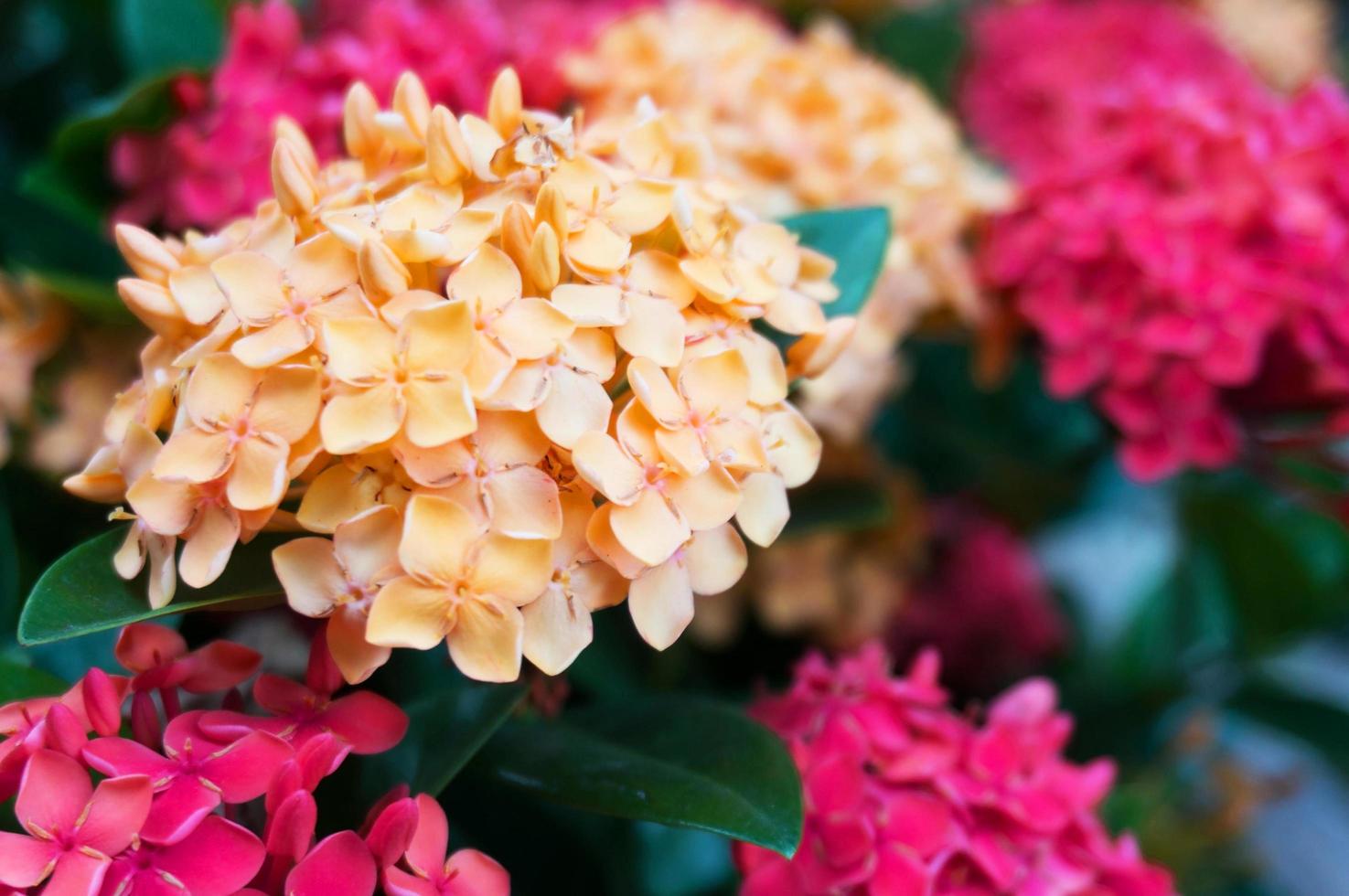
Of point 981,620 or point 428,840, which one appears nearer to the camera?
point 428,840

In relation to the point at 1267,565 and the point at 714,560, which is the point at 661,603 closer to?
the point at 714,560

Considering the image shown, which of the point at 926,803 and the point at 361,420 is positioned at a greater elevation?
the point at 361,420

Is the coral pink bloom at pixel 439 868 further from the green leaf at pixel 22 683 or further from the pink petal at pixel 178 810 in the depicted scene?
the green leaf at pixel 22 683

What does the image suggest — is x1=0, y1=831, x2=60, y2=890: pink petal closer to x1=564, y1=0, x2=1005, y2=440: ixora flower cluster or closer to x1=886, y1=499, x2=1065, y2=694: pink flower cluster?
x1=564, y1=0, x2=1005, y2=440: ixora flower cluster

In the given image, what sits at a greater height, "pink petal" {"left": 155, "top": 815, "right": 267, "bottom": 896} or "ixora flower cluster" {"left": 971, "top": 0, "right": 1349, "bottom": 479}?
"ixora flower cluster" {"left": 971, "top": 0, "right": 1349, "bottom": 479}

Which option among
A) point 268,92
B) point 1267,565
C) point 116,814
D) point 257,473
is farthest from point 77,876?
point 1267,565

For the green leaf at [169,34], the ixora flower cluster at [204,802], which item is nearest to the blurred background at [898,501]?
the green leaf at [169,34]

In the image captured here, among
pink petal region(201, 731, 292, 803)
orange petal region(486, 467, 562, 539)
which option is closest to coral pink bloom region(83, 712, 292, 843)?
pink petal region(201, 731, 292, 803)
